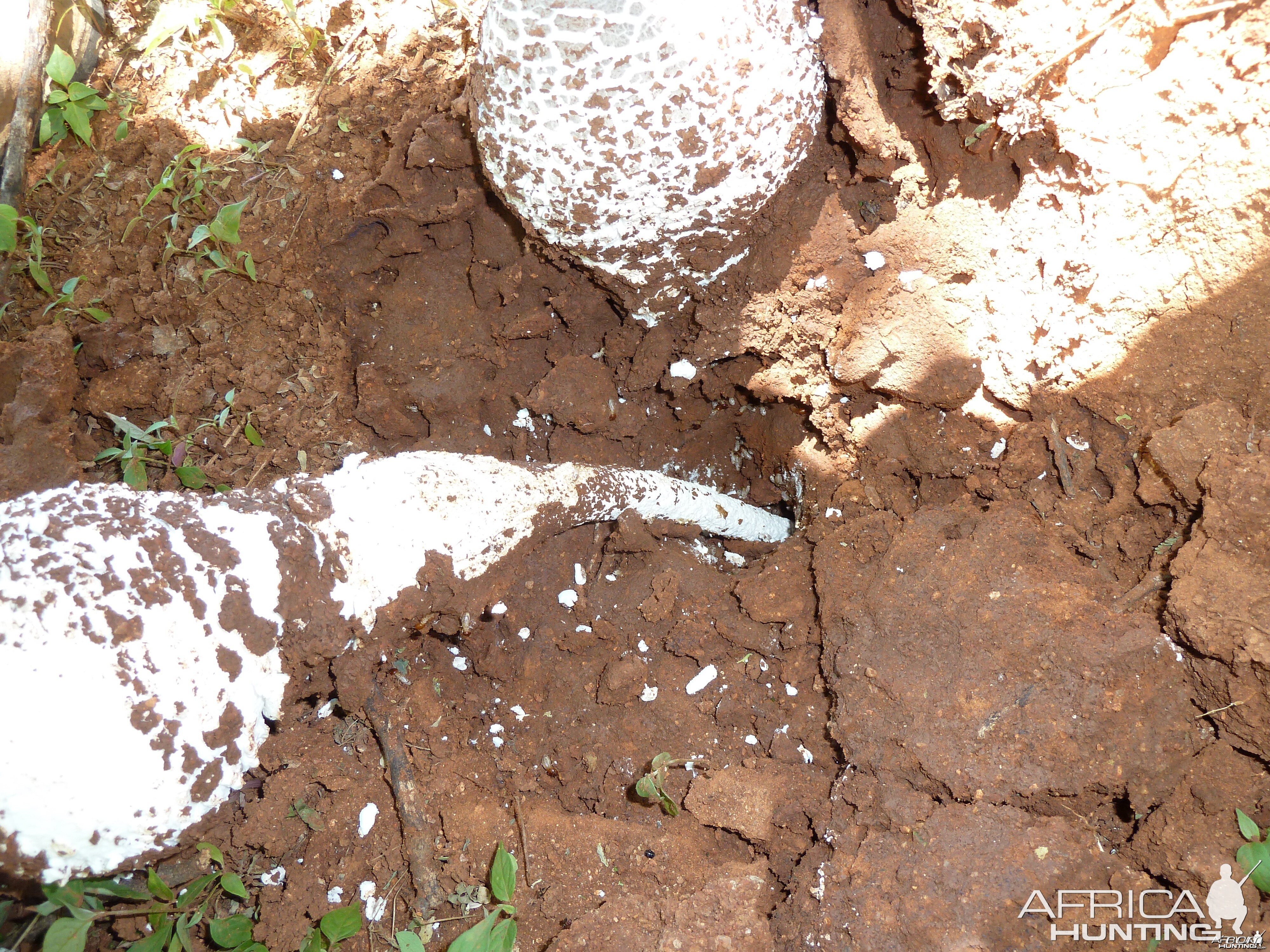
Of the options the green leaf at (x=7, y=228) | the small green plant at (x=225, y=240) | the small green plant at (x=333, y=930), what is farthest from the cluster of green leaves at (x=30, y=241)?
the small green plant at (x=333, y=930)

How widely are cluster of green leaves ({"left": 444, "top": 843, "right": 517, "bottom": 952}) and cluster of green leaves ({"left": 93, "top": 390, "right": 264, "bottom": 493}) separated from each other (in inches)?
43.8

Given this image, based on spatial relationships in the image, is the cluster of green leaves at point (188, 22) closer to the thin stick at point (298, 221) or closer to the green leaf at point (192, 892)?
the thin stick at point (298, 221)

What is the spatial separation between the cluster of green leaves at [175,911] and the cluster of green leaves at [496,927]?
Result: 0.31 m

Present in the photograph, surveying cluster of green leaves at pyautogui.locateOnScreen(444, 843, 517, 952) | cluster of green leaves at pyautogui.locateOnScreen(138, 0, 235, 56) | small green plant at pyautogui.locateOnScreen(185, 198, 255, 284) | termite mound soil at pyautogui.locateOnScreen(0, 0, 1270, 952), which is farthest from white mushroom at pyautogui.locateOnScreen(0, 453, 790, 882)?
cluster of green leaves at pyautogui.locateOnScreen(138, 0, 235, 56)

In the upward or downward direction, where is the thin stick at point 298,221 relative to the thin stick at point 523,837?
upward

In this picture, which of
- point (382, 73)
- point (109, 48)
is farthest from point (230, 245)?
point (109, 48)

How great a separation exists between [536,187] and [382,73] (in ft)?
2.81

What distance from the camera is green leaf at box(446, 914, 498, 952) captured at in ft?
Answer: 4.94

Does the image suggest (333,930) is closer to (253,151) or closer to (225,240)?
(225,240)

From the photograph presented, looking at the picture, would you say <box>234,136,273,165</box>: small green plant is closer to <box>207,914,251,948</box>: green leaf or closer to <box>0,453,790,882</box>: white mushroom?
<box>0,453,790,882</box>: white mushroom

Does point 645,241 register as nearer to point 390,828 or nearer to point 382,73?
point 382,73

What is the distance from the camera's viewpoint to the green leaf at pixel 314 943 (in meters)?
1.58

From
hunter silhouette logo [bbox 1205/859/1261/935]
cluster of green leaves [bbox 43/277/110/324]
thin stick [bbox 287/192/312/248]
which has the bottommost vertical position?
hunter silhouette logo [bbox 1205/859/1261/935]

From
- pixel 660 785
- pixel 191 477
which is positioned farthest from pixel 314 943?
pixel 191 477
